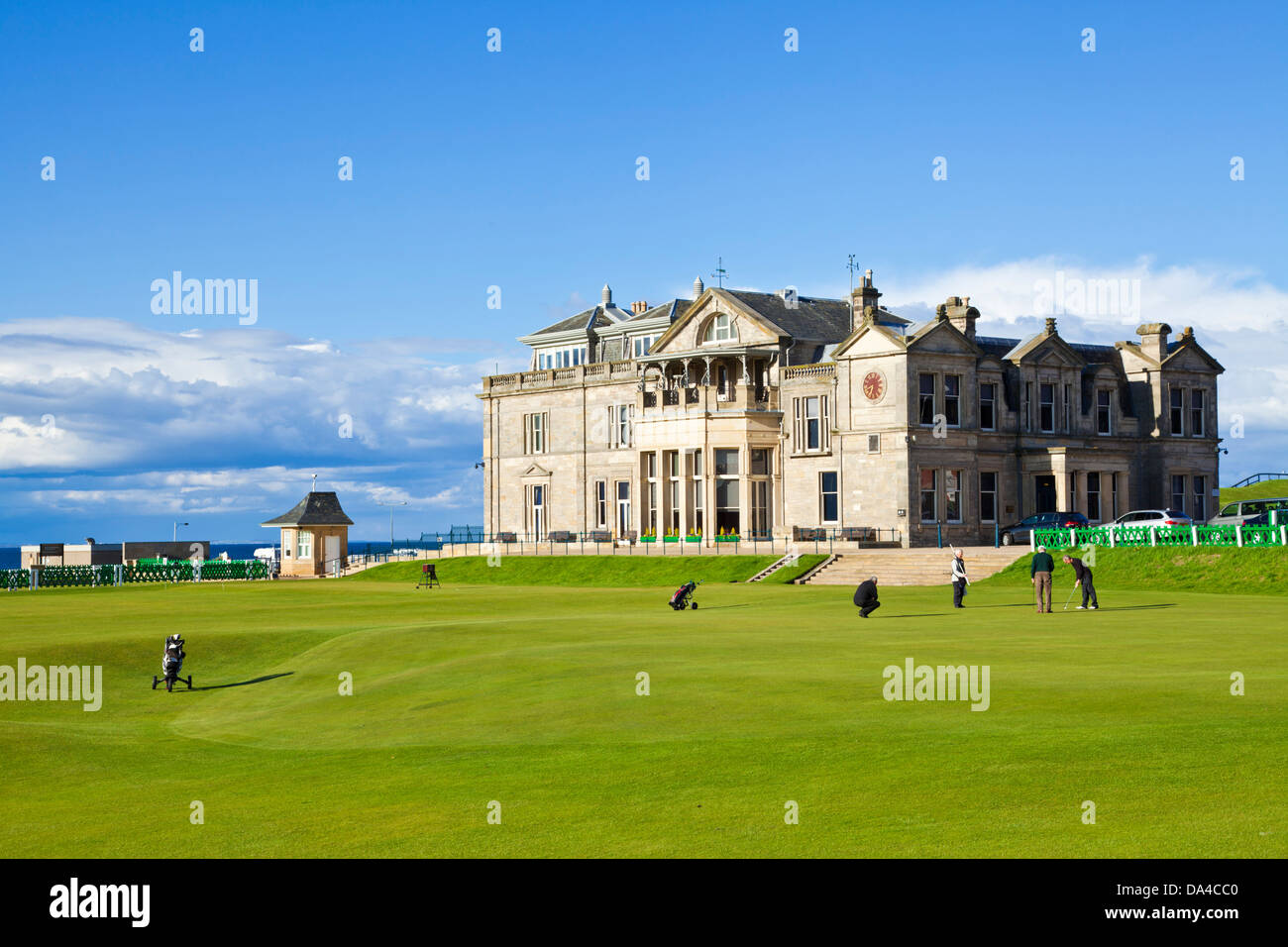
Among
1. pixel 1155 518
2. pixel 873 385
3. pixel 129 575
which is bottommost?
pixel 129 575

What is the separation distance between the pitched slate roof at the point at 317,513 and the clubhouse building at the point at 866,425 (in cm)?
1514

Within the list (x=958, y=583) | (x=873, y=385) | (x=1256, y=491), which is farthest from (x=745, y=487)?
(x=1256, y=491)

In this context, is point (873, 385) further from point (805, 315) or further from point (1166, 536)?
point (1166, 536)

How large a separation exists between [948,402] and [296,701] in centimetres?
4888

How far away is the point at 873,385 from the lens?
7006 centimetres

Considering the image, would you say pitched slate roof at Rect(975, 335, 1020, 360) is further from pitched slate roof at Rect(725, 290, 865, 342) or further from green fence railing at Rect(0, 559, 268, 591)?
green fence railing at Rect(0, 559, 268, 591)

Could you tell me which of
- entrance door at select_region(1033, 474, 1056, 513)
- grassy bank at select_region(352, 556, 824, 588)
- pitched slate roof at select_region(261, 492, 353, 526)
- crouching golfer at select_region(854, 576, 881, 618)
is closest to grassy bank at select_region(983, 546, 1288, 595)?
grassy bank at select_region(352, 556, 824, 588)

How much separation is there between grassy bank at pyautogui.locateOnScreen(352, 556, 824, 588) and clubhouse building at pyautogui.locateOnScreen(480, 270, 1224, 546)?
17.6 ft

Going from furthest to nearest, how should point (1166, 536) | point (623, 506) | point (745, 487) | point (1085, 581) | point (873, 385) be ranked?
point (623, 506) → point (745, 487) → point (873, 385) → point (1166, 536) → point (1085, 581)

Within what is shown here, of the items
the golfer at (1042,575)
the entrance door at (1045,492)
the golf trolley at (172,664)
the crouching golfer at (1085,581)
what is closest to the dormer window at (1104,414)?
the entrance door at (1045,492)

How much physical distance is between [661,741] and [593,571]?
50594 millimetres

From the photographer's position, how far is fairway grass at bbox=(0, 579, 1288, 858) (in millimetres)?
13789
